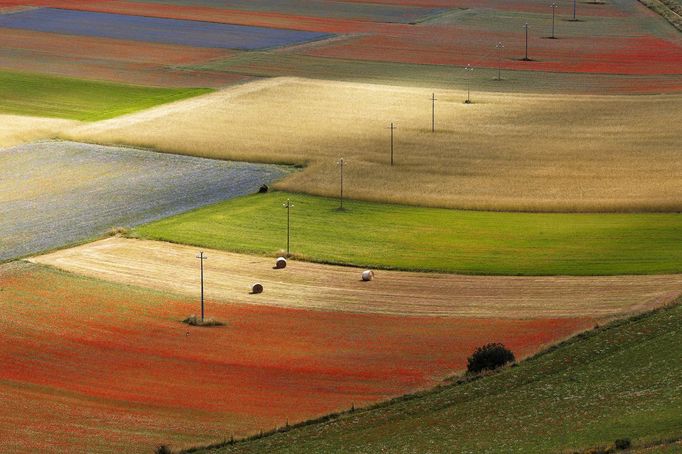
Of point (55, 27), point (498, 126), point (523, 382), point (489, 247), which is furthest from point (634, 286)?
point (55, 27)

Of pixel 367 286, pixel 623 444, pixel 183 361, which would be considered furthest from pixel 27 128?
pixel 623 444

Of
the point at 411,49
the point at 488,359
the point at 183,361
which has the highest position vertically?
the point at 411,49

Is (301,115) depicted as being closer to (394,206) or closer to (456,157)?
(456,157)

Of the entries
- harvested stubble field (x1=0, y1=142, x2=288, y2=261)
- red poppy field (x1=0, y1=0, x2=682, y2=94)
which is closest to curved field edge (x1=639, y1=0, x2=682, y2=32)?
red poppy field (x1=0, y1=0, x2=682, y2=94)

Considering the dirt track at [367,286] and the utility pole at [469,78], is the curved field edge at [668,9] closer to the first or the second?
the utility pole at [469,78]

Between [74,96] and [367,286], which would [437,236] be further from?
[74,96]

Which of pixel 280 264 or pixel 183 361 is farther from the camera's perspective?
pixel 280 264
